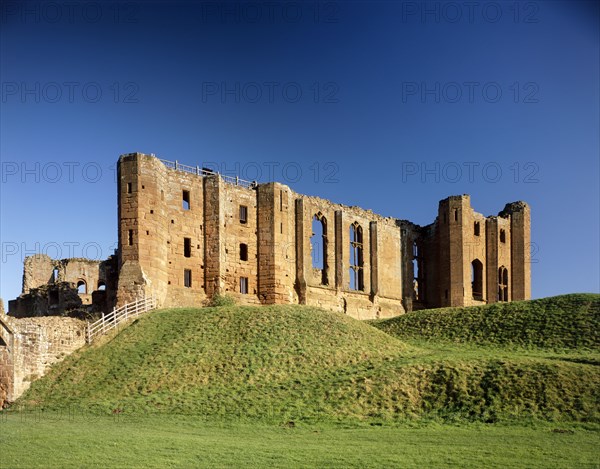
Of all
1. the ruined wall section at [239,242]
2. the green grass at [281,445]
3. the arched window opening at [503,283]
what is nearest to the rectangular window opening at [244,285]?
the ruined wall section at [239,242]

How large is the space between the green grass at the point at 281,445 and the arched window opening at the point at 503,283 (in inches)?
1524

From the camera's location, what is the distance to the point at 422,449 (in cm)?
2061

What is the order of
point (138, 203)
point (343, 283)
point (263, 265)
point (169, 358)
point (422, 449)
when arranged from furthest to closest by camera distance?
point (343, 283)
point (263, 265)
point (138, 203)
point (169, 358)
point (422, 449)

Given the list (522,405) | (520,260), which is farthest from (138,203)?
(520,260)

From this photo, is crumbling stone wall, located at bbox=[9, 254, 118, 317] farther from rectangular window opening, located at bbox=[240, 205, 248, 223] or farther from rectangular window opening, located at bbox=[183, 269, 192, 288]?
rectangular window opening, located at bbox=[240, 205, 248, 223]

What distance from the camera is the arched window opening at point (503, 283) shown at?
6141 cm

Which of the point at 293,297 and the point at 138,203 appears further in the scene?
the point at 293,297

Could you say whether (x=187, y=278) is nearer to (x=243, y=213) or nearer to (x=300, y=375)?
(x=243, y=213)

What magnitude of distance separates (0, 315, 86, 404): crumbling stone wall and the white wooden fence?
79 centimetres

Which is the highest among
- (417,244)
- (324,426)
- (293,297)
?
(417,244)

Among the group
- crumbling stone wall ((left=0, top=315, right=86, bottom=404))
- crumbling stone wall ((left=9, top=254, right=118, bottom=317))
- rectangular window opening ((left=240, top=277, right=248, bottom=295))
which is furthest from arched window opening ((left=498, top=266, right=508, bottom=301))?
crumbling stone wall ((left=0, top=315, right=86, bottom=404))

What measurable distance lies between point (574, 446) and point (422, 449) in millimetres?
4278

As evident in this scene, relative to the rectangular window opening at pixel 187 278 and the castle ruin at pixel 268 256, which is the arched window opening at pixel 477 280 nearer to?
the castle ruin at pixel 268 256

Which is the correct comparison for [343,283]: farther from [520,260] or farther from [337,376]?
[337,376]
